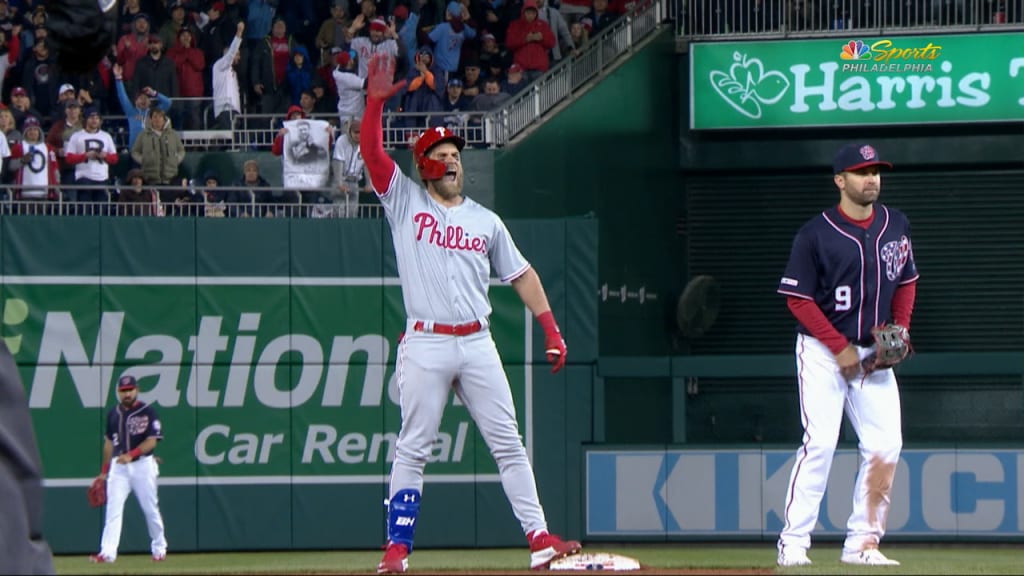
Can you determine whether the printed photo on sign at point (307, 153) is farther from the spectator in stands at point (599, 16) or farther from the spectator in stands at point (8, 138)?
the spectator in stands at point (599, 16)

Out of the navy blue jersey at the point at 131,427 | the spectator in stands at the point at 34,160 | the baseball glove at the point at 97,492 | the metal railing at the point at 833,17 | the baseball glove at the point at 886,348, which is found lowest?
the baseball glove at the point at 97,492

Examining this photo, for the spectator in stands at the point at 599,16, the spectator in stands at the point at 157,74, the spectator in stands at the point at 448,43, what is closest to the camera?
the spectator in stands at the point at 157,74

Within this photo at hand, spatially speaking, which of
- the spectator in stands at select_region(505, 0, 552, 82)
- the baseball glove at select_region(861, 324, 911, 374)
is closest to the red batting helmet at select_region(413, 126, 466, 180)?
the baseball glove at select_region(861, 324, 911, 374)

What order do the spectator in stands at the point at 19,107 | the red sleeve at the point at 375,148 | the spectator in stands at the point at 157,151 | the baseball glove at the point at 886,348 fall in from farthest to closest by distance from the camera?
1. the spectator in stands at the point at 19,107
2. the spectator in stands at the point at 157,151
3. the baseball glove at the point at 886,348
4. the red sleeve at the point at 375,148

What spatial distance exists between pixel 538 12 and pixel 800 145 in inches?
167

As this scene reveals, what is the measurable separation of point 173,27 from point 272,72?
1402 millimetres

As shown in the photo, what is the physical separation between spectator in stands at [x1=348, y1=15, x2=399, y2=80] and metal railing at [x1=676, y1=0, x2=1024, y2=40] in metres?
4.62

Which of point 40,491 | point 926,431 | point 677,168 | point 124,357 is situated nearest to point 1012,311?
point 926,431

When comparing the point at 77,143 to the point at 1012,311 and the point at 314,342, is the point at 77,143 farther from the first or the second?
the point at 1012,311

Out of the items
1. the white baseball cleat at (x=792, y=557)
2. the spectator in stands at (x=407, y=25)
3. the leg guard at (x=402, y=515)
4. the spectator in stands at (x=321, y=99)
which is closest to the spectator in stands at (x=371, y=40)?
the spectator in stands at (x=407, y=25)

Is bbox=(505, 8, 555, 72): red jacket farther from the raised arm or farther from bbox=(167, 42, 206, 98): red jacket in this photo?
the raised arm

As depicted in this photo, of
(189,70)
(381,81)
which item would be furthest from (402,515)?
(189,70)

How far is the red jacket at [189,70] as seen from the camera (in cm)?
1911

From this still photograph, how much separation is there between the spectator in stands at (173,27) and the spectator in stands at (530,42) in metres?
3.96
